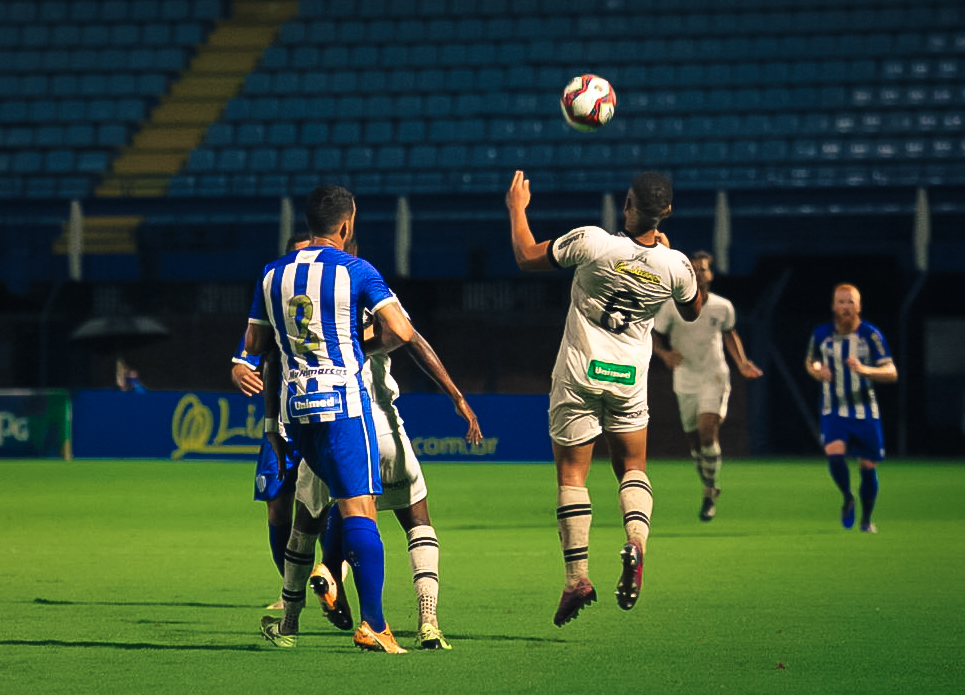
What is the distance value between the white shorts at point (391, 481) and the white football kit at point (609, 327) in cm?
95

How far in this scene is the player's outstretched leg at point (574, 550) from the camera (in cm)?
695

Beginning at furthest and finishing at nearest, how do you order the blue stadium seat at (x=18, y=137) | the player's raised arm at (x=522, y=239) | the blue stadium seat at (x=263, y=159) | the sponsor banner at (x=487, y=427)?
the blue stadium seat at (x=18, y=137) → the blue stadium seat at (x=263, y=159) → the sponsor banner at (x=487, y=427) → the player's raised arm at (x=522, y=239)

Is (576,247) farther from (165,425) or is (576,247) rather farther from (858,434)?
(165,425)

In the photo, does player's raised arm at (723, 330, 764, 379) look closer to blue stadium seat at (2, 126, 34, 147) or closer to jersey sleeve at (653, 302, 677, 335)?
jersey sleeve at (653, 302, 677, 335)

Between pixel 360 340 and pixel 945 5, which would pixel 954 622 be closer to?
pixel 360 340

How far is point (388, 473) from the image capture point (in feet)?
22.6

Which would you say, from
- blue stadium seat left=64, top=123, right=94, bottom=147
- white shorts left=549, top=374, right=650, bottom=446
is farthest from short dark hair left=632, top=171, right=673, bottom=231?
blue stadium seat left=64, top=123, right=94, bottom=147

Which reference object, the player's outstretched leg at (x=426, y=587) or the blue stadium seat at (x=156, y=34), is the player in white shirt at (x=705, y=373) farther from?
the blue stadium seat at (x=156, y=34)

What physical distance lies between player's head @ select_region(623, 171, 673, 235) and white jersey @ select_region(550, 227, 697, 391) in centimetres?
10

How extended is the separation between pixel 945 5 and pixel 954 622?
2416 cm

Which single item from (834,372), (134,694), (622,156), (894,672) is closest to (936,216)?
(622,156)

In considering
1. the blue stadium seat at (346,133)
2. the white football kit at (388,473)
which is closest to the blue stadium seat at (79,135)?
the blue stadium seat at (346,133)

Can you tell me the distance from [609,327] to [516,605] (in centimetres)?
168

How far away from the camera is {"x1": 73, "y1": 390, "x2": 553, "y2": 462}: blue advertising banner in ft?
74.5
